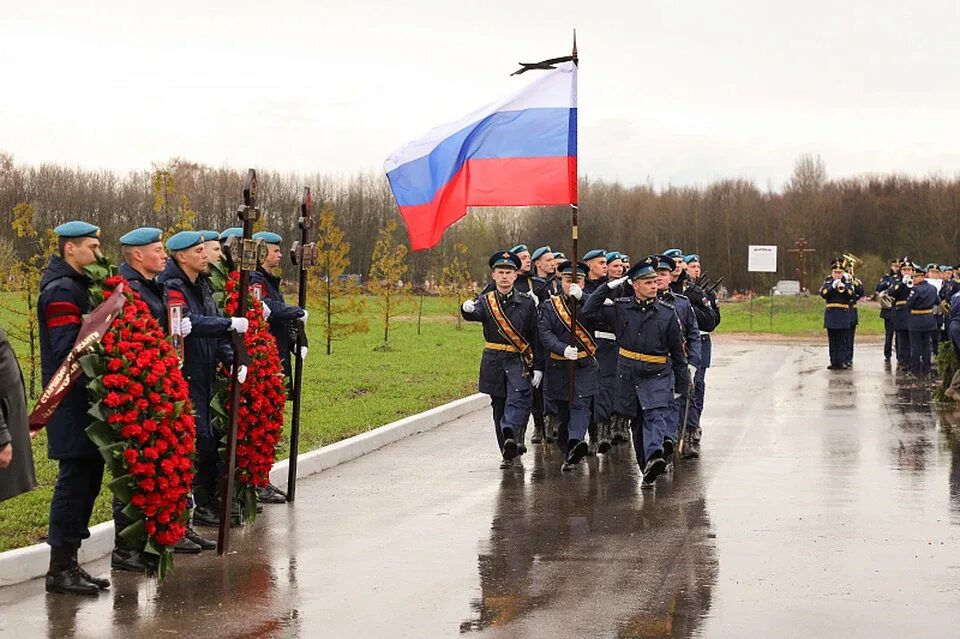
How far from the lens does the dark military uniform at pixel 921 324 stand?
76.9 feet

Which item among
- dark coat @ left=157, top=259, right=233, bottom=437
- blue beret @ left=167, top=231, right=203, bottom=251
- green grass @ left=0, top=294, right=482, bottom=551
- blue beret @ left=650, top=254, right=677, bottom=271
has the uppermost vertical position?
blue beret @ left=167, top=231, right=203, bottom=251

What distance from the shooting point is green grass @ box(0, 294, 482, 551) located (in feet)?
31.4

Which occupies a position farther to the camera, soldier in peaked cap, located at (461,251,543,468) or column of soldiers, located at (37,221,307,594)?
soldier in peaked cap, located at (461,251,543,468)

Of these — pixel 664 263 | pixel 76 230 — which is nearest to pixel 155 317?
pixel 76 230

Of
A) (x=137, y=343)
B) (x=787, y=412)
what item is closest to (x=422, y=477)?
(x=137, y=343)

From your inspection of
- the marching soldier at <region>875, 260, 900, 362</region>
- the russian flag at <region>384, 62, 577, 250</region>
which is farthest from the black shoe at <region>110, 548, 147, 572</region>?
the marching soldier at <region>875, 260, 900, 362</region>

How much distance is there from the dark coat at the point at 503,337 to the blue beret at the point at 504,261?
252 millimetres

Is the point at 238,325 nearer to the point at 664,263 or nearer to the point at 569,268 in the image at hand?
the point at 664,263

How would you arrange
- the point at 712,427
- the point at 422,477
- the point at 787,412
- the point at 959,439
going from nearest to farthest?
the point at 422,477 → the point at 959,439 → the point at 712,427 → the point at 787,412

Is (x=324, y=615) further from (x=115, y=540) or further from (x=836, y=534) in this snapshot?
(x=836, y=534)

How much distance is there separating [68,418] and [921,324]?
738 inches

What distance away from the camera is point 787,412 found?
1736 cm

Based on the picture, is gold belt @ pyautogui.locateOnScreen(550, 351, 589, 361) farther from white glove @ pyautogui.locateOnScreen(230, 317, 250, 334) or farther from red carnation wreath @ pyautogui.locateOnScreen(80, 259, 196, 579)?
red carnation wreath @ pyautogui.locateOnScreen(80, 259, 196, 579)

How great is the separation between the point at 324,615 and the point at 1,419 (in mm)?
2083
